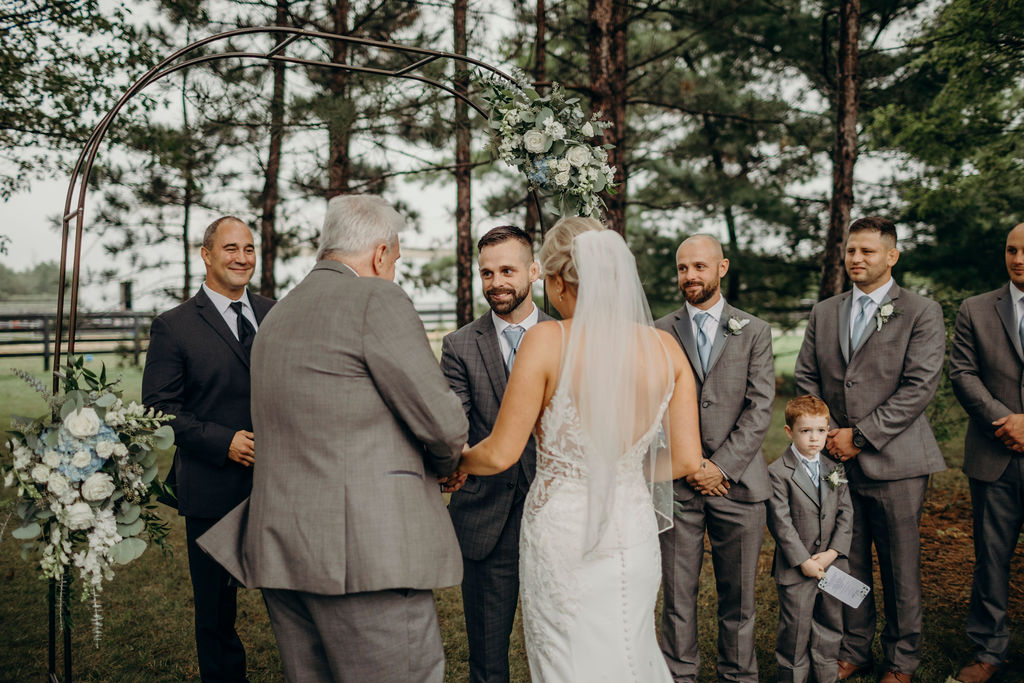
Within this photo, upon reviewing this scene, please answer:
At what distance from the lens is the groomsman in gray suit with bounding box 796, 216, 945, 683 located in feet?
12.7

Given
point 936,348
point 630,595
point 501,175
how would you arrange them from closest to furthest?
point 630,595
point 936,348
point 501,175

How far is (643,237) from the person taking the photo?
1426 centimetres

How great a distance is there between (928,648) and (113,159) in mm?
12396

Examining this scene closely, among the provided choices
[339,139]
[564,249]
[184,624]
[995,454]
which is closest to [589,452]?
[564,249]

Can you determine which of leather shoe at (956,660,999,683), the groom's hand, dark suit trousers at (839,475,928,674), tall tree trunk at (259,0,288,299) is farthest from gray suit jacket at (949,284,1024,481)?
tall tree trunk at (259,0,288,299)

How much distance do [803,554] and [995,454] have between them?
131 centimetres

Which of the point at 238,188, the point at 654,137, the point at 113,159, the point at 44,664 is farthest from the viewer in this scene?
the point at 654,137

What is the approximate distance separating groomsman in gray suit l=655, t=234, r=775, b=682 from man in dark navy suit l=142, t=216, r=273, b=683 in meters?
2.23

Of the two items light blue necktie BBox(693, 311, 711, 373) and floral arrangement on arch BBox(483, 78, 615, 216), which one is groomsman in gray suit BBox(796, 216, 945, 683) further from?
floral arrangement on arch BBox(483, 78, 615, 216)

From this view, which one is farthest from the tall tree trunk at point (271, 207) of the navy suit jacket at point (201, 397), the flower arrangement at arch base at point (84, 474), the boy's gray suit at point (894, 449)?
the boy's gray suit at point (894, 449)

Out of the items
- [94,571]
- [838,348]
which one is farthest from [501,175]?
[94,571]

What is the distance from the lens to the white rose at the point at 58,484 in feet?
9.43

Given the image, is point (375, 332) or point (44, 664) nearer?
point (375, 332)

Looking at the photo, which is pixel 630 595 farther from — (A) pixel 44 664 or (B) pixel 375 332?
(A) pixel 44 664
